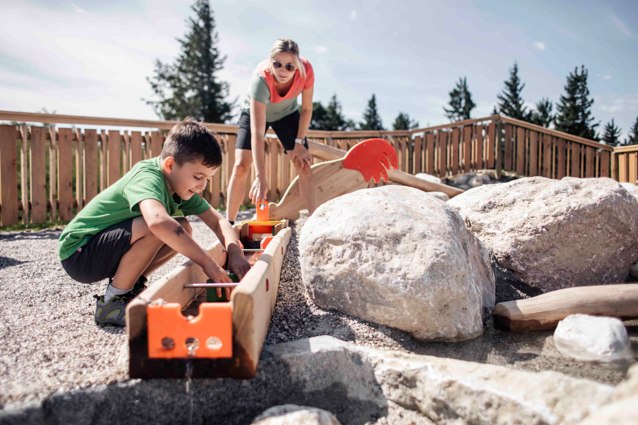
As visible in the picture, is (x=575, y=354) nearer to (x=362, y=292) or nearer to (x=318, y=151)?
(x=362, y=292)

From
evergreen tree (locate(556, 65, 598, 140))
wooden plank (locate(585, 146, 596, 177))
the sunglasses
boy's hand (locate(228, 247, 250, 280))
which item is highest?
evergreen tree (locate(556, 65, 598, 140))

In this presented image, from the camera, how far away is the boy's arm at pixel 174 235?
1.82 meters

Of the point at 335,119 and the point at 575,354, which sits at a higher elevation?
the point at 335,119

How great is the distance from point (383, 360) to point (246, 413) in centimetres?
58

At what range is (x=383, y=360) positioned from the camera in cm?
176

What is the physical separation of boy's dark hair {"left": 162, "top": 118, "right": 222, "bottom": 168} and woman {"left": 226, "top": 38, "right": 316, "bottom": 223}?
1509 mm

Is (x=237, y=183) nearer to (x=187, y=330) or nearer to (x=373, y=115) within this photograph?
(x=187, y=330)

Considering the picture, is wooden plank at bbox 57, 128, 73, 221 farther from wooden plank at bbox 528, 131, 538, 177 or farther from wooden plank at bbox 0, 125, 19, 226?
wooden plank at bbox 528, 131, 538, 177

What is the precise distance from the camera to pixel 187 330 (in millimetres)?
1465

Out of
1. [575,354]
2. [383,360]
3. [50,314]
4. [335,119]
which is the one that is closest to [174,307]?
[383,360]

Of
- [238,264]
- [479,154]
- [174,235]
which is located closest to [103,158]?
[238,264]

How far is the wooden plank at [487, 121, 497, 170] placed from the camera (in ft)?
30.7

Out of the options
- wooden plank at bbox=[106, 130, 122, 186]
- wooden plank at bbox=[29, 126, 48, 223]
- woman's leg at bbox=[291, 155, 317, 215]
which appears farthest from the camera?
wooden plank at bbox=[106, 130, 122, 186]

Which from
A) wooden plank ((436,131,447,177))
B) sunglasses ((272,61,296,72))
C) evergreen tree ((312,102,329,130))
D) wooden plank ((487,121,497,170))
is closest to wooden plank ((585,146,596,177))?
wooden plank ((487,121,497,170))
